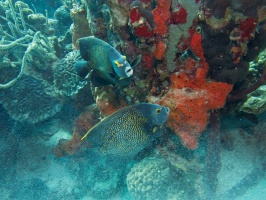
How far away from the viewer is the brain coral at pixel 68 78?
4.32 metres

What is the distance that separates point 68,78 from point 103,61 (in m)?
2.11

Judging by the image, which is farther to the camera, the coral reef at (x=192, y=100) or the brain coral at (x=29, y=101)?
the brain coral at (x=29, y=101)

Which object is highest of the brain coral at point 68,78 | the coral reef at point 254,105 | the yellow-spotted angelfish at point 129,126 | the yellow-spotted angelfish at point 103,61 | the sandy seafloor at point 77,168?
the yellow-spotted angelfish at point 103,61

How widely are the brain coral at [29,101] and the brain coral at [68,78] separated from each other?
1.19 feet

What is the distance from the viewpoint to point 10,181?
16.0 feet

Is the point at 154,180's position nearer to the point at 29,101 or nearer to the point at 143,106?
the point at 143,106

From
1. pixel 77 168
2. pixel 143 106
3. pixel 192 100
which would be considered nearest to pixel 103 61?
pixel 143 106

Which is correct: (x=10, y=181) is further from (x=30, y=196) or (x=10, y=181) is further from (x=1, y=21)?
(x=1, y=21)

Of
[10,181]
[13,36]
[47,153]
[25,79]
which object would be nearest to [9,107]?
[25,79]

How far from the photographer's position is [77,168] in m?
4.79

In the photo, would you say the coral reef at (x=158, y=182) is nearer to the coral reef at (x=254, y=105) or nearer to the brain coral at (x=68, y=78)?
the coral reef at (x=254, y=105)

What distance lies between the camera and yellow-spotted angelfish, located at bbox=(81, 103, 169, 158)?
2.43 m

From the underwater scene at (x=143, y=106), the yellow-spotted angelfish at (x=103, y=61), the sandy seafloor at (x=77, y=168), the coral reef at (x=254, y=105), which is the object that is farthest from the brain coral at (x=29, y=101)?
the coral reef at (x=254, y=105)

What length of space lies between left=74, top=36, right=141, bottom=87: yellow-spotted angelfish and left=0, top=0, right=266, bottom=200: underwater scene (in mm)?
13
